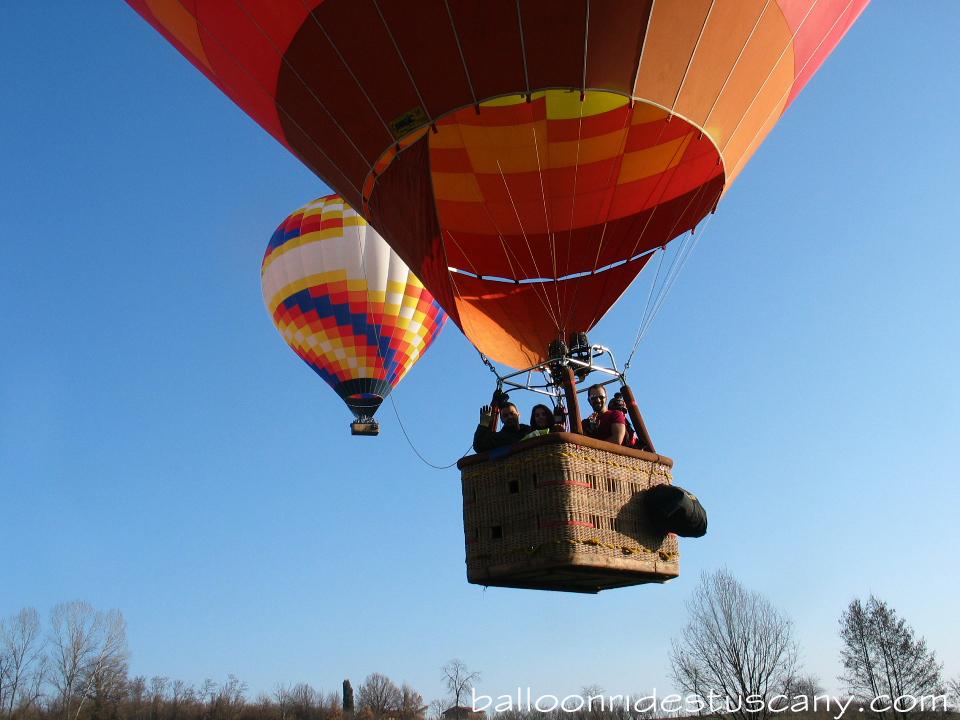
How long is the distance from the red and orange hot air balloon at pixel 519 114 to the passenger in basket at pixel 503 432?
4.67 feet

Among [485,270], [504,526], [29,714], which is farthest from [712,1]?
[29,714]

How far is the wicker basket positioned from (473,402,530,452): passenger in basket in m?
0.08

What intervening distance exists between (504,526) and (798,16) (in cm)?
336

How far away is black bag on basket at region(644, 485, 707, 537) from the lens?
4105 millimetres

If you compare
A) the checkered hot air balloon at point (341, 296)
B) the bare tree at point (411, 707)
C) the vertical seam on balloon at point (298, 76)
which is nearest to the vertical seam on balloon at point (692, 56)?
the vertical seam on balloon at point (298, 76)

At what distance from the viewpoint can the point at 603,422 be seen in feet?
14.8

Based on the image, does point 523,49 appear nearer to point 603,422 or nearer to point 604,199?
point 604,199

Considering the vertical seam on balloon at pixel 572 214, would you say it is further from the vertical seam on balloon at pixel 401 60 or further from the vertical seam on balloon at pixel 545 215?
the vertical seam on balloon at pixel 401 60

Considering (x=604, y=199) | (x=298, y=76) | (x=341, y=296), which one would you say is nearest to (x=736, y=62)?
(x=604, y=199)

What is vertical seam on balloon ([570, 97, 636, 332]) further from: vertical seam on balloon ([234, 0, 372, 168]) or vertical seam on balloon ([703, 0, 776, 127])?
vertical seam on balloon ([234, 0, 372, 168])

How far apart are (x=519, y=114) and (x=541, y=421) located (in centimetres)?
197

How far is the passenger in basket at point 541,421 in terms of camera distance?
425 centimetres

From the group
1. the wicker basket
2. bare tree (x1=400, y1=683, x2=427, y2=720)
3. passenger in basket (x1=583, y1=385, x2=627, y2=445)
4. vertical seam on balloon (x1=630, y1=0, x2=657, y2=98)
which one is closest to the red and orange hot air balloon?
vertical seam on balloon (x1=630, y1=0, x2=657, y2=98)

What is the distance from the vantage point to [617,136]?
17.6 ft
